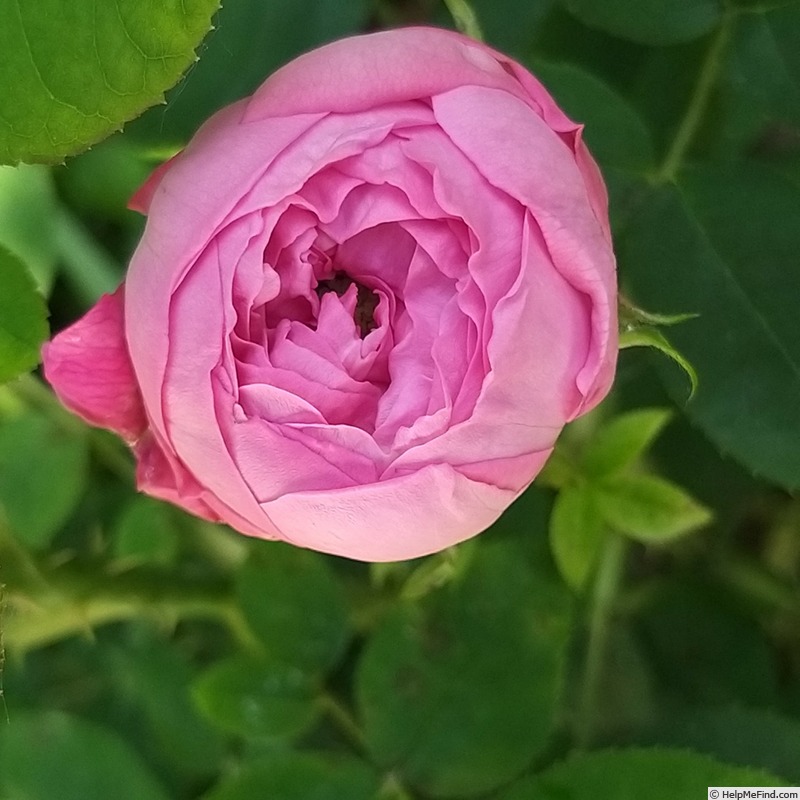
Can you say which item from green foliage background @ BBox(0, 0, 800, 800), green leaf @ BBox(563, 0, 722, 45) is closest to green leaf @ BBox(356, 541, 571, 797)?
green foliage background @ BBox(0, 0, 800, 800)

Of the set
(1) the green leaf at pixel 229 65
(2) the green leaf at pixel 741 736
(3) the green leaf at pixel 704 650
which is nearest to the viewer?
(1) the green leaf at pixel 229 65

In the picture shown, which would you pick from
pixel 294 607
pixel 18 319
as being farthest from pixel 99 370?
pixel 294 607

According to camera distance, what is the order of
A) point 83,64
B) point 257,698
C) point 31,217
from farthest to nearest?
1. point 31,217
2. point 257,698
3. point 83,64

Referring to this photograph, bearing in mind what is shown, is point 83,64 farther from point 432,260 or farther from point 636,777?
point 636,777

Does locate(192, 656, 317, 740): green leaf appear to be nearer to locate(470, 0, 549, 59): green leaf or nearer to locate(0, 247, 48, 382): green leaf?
locate(0, 247, 48, 382): green leaf

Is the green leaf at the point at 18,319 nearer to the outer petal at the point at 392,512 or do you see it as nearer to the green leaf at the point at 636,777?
the outer petal at the point at 392,512

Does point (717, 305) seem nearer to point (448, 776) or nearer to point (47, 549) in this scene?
point (448, 776)

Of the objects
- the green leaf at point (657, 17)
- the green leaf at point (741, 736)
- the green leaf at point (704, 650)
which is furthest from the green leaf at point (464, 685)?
the green leaf at point (657, 17)
